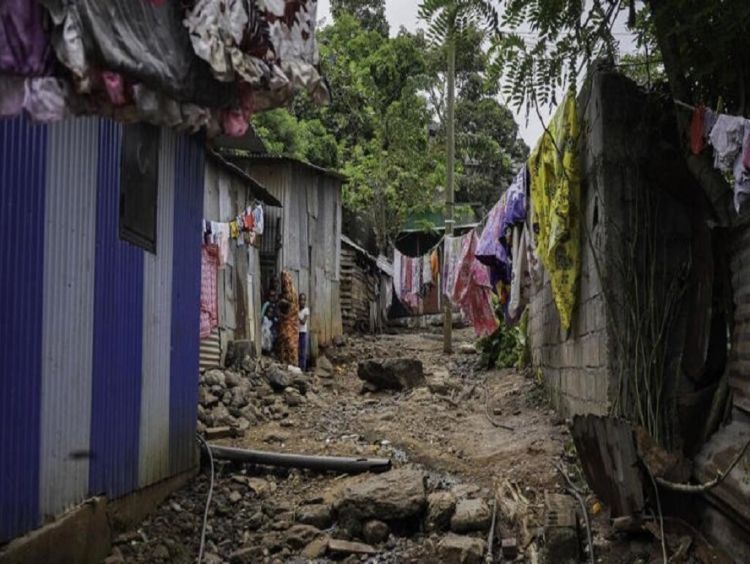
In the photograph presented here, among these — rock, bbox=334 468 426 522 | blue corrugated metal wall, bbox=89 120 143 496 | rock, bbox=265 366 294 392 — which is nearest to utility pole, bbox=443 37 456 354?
rock, bbox=265 366 294 392

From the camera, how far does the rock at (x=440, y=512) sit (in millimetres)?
5199

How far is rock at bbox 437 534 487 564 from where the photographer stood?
4.53 metres

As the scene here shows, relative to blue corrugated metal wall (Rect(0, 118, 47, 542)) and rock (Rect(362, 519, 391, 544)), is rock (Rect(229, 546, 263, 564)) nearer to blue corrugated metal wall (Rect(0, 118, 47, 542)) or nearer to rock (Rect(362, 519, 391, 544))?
rock (Rect(362, 519, 391, 544))

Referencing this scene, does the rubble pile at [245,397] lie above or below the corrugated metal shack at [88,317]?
below

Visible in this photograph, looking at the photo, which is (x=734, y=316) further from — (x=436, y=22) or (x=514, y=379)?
(x=514, y=379)

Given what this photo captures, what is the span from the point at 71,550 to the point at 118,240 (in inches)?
76.6


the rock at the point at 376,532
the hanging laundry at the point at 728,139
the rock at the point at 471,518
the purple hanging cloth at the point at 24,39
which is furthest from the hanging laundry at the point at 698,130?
the purple hanging cloth at the point at 24,39

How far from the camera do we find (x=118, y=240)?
4934mm

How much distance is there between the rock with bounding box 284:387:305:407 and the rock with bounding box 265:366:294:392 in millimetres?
189

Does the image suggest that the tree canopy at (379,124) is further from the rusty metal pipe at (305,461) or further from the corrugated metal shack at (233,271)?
the rusty metal pipe at (305,461)

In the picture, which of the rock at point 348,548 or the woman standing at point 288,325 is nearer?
the rock at point 348,548

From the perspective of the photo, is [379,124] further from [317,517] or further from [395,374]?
[317,517]

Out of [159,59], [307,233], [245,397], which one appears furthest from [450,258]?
[159,59]

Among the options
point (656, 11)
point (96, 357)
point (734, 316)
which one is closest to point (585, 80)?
point (656, 11)
